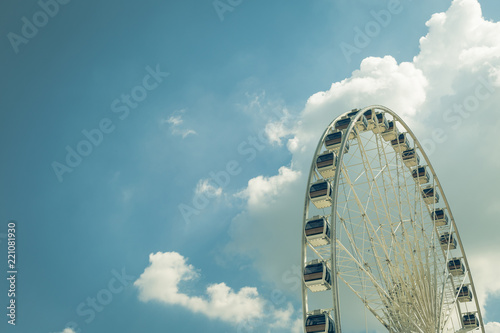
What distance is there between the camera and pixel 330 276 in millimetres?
19078

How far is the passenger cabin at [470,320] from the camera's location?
3481cm

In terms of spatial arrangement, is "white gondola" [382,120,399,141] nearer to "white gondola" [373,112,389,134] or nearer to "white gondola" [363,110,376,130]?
"white gondola" [373,112,389,134]

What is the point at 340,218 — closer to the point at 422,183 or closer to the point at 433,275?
the point at 433,275

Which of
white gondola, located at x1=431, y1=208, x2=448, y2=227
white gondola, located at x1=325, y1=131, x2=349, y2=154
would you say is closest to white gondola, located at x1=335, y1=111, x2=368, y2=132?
white gondola, located at x1=325, y1=131, x2=349, y2=154

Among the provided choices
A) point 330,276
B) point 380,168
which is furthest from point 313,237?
point 380,168

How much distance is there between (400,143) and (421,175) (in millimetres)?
3418

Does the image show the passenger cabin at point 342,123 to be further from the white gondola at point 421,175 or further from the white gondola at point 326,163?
the white gondola at point 421,175

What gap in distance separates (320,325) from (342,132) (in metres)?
10.5

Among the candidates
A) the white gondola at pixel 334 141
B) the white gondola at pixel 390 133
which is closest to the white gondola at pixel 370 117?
the white gondola at pixel 390 133

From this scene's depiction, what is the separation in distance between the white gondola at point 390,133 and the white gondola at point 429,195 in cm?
612

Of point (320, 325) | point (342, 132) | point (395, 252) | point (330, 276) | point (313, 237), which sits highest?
point (342, 132)

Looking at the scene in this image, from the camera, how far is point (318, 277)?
62.6 feet

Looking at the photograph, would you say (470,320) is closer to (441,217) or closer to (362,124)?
(441,217)

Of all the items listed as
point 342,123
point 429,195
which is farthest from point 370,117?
point 429,195
